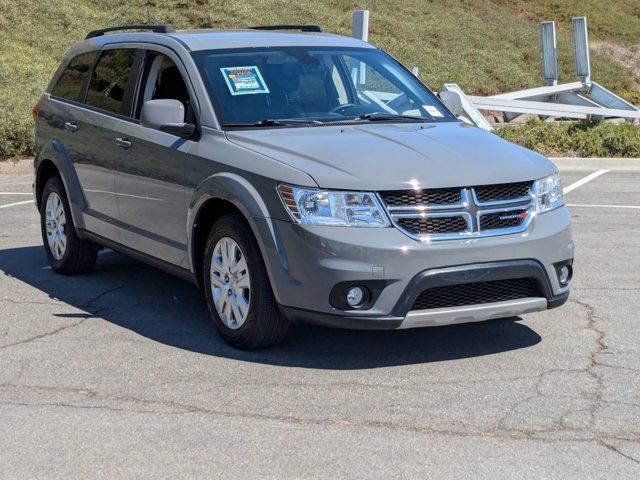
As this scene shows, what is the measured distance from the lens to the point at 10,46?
2680cm

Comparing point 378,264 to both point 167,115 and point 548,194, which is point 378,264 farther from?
point 167,115

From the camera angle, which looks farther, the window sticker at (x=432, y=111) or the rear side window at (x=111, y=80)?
the rear side window at (x=111, y=80)

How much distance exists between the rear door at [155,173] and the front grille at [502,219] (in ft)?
6.22

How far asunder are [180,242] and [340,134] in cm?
122

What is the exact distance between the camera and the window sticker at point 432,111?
310 inches

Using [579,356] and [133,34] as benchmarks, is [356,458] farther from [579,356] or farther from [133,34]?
[133,34]

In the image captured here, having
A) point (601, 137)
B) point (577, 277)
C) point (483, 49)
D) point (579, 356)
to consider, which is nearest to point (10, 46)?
point (601, 137)

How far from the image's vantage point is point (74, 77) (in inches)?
361

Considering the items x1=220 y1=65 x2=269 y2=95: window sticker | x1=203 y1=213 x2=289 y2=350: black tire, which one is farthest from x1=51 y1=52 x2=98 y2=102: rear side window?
x1=203 y1=213 x2=289 y2=350: black tire

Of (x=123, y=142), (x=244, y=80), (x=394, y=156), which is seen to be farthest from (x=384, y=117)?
(x=123, y=142)

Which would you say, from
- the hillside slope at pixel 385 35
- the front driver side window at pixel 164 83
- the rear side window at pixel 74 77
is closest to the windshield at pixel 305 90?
the front driver side window at pixel 164 83

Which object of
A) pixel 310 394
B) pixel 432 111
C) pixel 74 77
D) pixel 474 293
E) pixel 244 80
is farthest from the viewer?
pixel 74 77

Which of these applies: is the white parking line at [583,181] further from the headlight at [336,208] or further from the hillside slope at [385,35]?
the headlight at [336,208]

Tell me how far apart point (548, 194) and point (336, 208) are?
4.35ft
